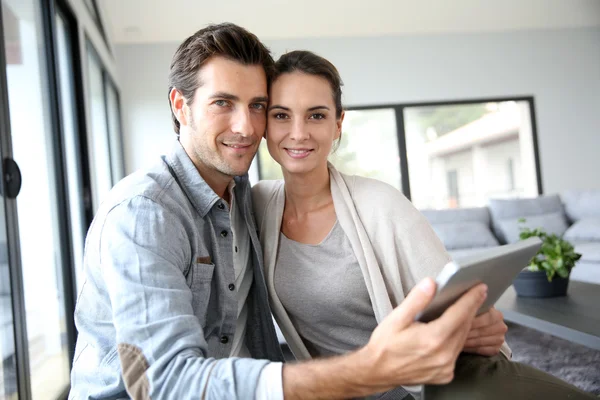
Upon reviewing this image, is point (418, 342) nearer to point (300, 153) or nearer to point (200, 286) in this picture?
point (200, 286)

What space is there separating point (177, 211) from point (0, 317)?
3.27ft

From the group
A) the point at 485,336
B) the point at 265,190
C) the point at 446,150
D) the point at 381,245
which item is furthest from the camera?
the point at 446,150

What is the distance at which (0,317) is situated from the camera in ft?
5.53

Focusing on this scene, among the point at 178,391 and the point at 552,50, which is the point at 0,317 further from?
the point at 552,50

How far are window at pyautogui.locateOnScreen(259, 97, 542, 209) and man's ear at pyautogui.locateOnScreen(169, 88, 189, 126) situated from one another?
15.6 feet

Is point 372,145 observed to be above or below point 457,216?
above

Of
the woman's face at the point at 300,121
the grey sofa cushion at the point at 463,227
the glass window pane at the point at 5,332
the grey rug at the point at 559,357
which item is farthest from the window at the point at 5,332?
the grey sofa cushion at the point at 463,227

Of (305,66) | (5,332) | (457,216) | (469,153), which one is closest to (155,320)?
(305,66)

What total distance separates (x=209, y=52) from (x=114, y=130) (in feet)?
15.3

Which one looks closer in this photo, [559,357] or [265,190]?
[265,190]

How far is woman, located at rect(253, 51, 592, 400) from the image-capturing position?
4.27 feet

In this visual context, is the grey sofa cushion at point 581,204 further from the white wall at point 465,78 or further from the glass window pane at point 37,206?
the glass window pane at point 37,206

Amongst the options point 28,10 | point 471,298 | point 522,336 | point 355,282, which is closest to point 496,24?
point 522,336

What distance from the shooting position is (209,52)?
1353 millimetres
